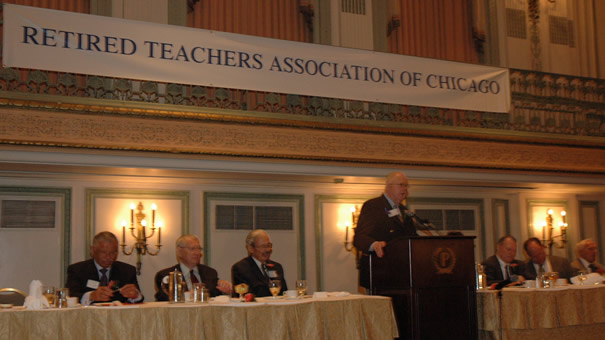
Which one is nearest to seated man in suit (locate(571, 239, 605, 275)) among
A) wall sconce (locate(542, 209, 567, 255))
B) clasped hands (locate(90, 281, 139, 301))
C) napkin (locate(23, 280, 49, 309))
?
wall sconce (locate(542, 209, 567, 255))

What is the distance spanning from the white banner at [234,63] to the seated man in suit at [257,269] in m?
2.12

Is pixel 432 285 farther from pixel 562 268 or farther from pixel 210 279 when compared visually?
pixel 562 268

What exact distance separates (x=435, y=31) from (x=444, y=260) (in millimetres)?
7151

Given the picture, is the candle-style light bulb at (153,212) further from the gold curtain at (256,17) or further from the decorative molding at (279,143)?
the gold curtain at (256,17)

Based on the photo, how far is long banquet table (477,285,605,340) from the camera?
6.15 meters

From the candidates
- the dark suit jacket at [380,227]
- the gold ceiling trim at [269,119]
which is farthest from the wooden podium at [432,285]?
the gold ceiling trim at [269,119]

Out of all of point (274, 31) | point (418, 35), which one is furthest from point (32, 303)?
point (418, 35)

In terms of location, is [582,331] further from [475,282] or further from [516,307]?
[475,282]

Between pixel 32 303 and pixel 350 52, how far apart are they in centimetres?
536

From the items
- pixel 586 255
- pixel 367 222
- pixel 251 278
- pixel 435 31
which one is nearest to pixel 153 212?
pixel 251 278

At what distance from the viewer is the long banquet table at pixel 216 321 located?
453cm

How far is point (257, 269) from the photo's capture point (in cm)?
691

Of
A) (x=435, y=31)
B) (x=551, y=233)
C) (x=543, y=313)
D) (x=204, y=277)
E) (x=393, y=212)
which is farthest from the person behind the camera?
(x=435, y=31)

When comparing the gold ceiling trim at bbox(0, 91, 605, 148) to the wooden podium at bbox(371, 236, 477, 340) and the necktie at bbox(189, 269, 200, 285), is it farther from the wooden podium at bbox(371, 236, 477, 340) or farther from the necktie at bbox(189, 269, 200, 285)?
the wooden podium at bbox(371, 236, 477, 340)
